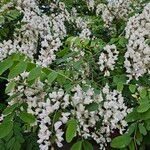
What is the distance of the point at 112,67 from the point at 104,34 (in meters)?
2.25

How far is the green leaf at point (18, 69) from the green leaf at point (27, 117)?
18 cm

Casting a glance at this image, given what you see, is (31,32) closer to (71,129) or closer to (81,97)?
(81,97)

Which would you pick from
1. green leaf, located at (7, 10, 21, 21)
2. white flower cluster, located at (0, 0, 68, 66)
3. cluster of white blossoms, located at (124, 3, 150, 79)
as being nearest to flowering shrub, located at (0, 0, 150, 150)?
cluster of white blossoms, located at (124, 3, 150, 79)

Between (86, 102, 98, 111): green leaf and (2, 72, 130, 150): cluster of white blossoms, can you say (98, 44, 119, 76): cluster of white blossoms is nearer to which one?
(2, 72, 130, 150): cluster of white blossoms

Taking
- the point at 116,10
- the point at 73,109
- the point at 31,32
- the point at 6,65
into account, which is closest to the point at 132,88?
the point at 73,109

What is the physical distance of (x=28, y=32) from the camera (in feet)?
12.7

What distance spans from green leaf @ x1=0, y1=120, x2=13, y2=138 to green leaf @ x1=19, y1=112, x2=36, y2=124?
6cm

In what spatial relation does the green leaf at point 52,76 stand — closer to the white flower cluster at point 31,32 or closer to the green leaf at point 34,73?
the green leaf at point 34,73

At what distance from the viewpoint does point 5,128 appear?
2.25 m

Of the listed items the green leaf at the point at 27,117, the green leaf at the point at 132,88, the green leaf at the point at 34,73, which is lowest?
the green leaf at the point at 132,88

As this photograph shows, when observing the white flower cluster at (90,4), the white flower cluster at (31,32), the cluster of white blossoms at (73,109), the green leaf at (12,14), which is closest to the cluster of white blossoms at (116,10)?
the white flower cluster at (31,32)

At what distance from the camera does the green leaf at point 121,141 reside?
86.7 inches

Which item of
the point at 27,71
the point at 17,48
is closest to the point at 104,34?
the point at 17,48

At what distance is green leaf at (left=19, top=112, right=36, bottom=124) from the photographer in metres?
2.25
